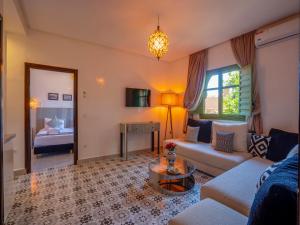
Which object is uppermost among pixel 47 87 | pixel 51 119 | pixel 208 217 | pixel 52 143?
pixel 47 87

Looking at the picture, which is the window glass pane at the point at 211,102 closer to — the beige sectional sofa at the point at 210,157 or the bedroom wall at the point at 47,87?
the beige sectional sofa at the point at 210,157

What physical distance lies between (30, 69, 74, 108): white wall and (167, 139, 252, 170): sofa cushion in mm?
4456

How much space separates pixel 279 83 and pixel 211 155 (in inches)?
67.5

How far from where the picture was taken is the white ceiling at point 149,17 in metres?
2.31

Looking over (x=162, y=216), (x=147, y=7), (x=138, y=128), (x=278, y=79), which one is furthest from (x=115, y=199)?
(x=278, y=79)

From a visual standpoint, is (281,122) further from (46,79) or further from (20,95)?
(46,79)

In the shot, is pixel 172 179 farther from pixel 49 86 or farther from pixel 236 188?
pixel 49 86

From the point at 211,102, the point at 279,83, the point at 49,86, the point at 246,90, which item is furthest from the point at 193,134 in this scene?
the point at 49,86

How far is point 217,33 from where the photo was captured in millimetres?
3170

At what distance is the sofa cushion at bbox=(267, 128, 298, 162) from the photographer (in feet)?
7.45

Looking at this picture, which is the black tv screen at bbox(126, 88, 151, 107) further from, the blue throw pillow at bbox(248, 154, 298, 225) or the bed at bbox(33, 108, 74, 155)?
the blue throw pillow at bbox(248, 154, 298, 225)

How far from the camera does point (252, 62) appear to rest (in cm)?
308

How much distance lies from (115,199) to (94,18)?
9.38 ft

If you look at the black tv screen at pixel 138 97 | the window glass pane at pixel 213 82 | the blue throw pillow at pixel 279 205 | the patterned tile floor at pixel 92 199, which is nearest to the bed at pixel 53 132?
the patterned tile floor at pixel 92 199
